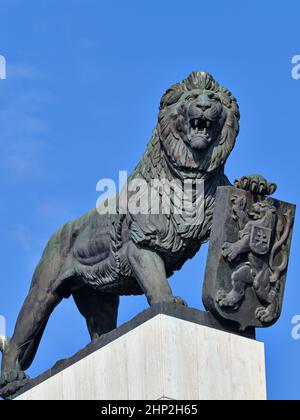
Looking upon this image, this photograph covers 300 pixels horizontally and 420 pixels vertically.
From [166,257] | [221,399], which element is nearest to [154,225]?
[166,257]

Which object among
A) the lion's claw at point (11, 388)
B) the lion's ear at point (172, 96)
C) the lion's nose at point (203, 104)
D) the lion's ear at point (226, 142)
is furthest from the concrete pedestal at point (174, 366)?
the lion's ear at point (172, 96)

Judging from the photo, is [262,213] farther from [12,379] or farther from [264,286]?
[12,379]

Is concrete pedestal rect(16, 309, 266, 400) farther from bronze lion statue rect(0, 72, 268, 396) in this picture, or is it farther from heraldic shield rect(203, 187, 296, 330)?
bronze lion statue rect(0, 72, 268, 396)

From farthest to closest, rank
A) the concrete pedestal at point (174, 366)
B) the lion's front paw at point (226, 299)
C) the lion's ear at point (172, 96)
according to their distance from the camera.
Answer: the lion's ear at point (172, 96), the lion's front paw at point (226, 299), the concrete pedestal at point (174, 366)

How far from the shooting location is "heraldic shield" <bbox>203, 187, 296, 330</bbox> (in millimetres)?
30234

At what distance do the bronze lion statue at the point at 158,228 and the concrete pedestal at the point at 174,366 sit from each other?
569 mm

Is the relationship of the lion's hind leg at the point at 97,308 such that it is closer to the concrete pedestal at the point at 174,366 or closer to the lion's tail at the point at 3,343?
the lion's tail at the point at 3,343

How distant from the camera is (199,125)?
31.1m

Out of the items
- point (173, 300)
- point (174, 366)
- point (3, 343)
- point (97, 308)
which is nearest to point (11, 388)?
point (3, 343)

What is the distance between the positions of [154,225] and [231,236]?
3.48 ft

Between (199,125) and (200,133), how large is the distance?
99mm

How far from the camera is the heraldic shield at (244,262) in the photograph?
30.2 m

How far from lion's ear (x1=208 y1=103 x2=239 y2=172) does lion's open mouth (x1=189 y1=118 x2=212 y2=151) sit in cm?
16

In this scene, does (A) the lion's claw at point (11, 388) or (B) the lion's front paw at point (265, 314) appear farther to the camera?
(A) the lion's claw at point (11, 388)
